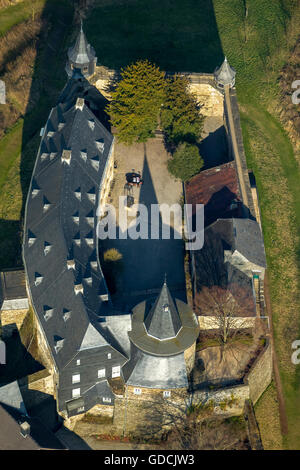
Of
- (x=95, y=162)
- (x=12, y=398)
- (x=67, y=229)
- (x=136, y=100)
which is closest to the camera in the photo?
(x=12, y=398)

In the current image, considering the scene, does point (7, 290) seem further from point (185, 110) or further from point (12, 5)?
point (12, 5)

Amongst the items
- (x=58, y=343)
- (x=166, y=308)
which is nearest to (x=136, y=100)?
(x=166, y=308)

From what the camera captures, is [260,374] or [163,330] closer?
[163,330]

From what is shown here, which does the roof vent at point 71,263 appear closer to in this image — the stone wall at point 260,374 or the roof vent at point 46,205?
the roof vent at point 46,205

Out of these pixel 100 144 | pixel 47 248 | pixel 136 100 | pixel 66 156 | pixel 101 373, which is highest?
pixel 136 100

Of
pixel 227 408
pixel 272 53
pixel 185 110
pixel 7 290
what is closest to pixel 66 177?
pixel 7 290

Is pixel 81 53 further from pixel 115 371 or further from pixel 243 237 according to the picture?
pixel 115 371
